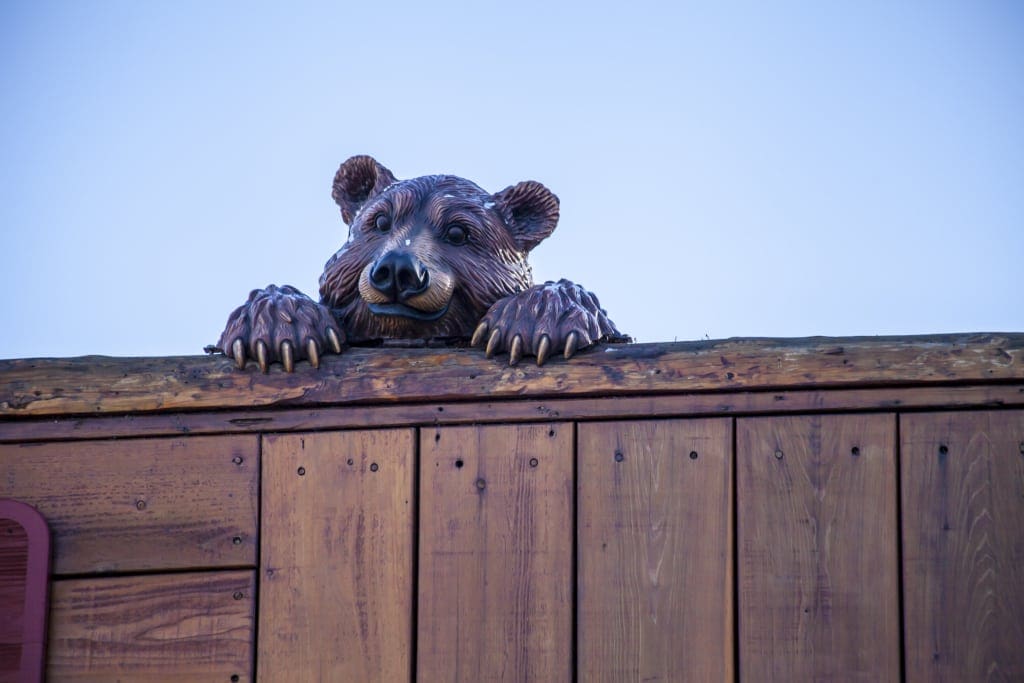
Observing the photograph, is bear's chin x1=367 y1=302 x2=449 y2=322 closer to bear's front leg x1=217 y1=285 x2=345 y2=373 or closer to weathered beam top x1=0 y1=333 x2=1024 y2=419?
bear's front leg x1=217 y1=285 x2=345 y2=373

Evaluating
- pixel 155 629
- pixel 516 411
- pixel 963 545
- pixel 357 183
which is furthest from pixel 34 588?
pixel 963 545

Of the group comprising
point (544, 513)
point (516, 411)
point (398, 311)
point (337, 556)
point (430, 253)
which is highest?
point (430, 253)

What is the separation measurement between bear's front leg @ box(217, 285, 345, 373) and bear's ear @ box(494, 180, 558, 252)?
0.94 m

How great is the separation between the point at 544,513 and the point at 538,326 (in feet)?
1.68

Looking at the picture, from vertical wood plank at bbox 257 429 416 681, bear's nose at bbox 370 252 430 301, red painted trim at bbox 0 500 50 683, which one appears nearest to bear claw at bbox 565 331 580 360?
vertical wood plank at bbox 257 429 416 681

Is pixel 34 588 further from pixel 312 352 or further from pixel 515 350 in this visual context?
pixel 515 350

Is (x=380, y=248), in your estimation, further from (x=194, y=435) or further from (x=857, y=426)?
(x=857, y=426)

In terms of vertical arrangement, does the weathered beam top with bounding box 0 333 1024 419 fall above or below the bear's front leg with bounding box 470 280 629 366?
below

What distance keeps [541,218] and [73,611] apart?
1.99 metres

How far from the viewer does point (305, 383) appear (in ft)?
12.9

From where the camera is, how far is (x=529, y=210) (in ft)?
16.1

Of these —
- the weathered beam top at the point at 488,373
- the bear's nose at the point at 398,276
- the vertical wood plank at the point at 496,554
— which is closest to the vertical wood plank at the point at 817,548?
the weathered beam top at the point at 488,373

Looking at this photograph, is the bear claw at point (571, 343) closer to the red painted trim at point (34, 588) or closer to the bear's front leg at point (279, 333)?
the bear's front leg at point (279, 333)

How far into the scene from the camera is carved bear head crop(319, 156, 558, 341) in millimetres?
4289
